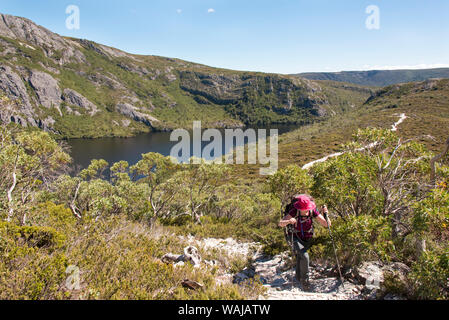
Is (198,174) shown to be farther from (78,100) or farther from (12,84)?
(78,100)

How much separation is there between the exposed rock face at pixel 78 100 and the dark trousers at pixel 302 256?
21119 cm

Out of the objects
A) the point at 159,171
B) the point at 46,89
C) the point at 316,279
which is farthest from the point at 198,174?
the point at 46,89

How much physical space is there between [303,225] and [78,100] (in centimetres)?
22282

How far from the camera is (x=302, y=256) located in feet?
17.8

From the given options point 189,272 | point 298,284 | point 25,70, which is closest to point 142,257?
point 189,272

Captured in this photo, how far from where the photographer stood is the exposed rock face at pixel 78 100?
182 m

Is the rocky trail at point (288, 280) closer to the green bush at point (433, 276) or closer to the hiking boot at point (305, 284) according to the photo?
the hiking boot at point (305, 284)

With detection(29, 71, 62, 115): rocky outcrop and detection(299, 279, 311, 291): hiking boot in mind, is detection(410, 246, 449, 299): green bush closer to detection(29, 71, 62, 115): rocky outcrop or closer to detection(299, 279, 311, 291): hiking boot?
detection(299, 279, 311, 291): hiking boot

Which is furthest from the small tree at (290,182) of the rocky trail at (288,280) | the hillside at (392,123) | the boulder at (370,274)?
the hillside at (392,123)

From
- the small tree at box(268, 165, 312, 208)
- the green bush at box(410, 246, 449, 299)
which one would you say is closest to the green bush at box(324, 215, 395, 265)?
the green bush at box(410, 246, 449, 299)

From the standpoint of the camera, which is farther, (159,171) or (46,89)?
(46,89)

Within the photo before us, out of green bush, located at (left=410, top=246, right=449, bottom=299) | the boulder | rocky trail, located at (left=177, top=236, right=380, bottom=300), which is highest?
green bush, located at (left=410, top=246, right=449, bottom=299)

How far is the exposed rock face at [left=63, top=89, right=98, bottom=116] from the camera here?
18200cm
